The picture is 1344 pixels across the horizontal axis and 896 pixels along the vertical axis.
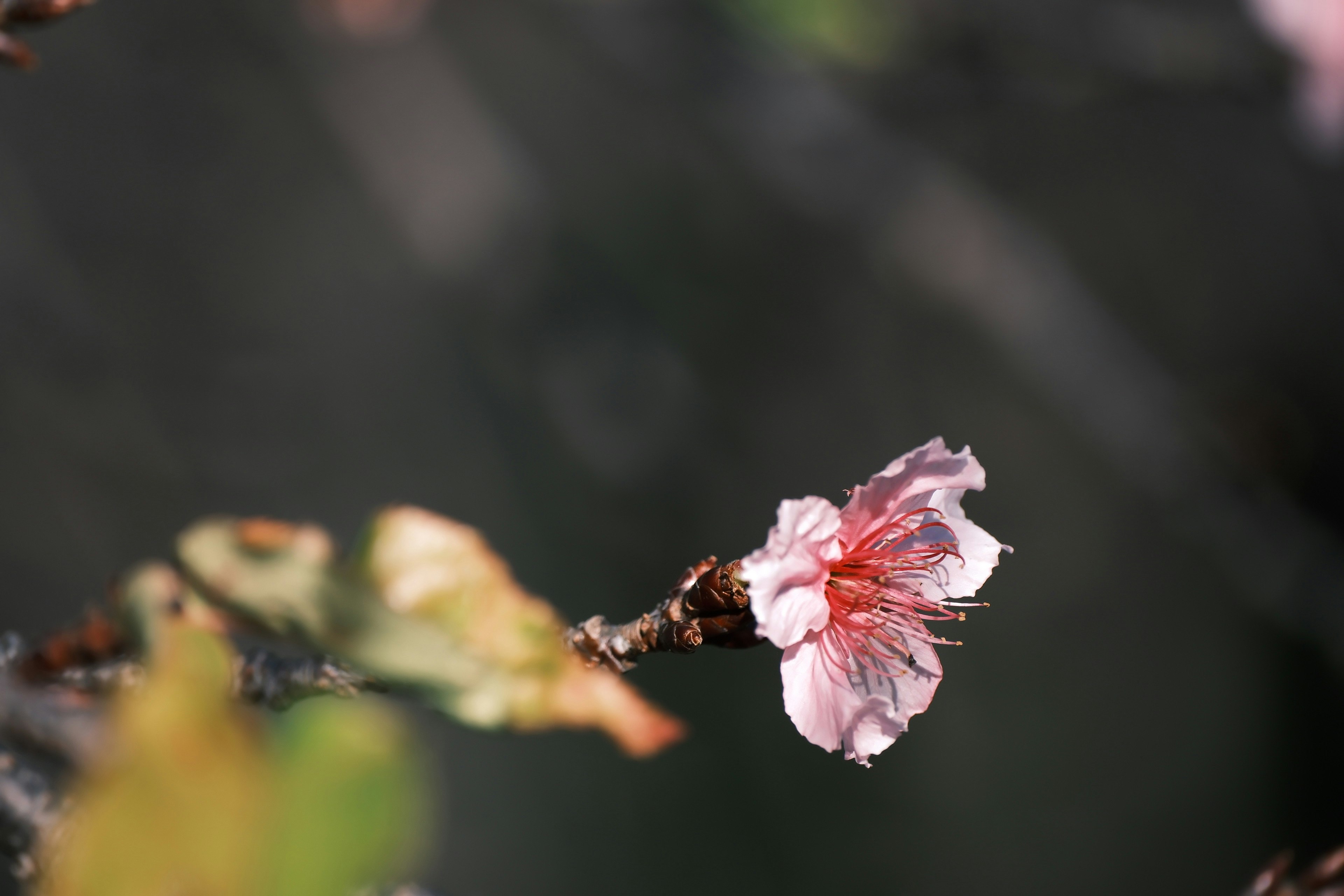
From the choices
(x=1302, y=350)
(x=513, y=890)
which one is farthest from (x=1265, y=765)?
(x=513, y=890)

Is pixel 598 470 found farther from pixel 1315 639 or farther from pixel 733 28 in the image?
pixel 1315 639

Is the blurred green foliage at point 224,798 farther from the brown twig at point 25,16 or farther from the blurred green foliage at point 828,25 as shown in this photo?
the blurred green foliage at point 828,25

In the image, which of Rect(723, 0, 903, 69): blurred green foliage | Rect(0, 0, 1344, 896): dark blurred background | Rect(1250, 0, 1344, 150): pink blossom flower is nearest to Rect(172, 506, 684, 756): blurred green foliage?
Rect(723, 0, 903, 69): blurred green foliage

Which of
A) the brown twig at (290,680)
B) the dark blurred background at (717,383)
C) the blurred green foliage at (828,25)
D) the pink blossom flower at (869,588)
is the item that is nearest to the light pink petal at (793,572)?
the pink blossom flower at (869,588)

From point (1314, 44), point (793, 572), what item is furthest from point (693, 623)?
point (1314, 44)

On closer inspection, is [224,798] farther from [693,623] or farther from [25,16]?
[25,16]

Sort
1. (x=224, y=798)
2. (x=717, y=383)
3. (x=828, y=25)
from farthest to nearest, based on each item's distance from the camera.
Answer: (x=717, y=383), (x=828, y=25), (x=224, y=798)

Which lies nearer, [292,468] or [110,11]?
[110,11]
